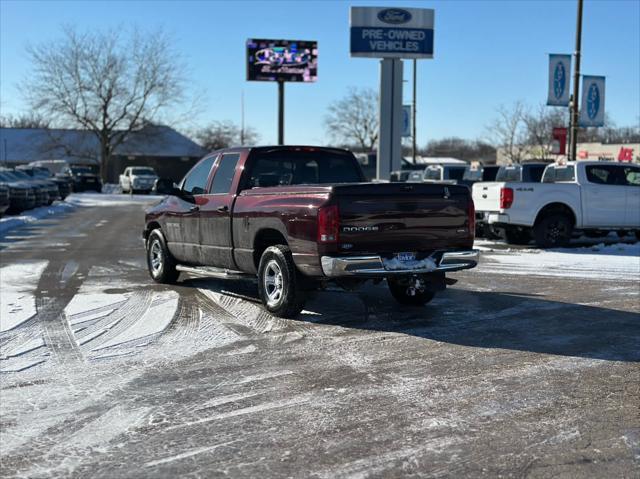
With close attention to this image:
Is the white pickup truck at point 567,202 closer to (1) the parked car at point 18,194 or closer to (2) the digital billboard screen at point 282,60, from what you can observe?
(1) the parked car at point 18,194

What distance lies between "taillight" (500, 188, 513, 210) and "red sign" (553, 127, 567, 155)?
10.4m

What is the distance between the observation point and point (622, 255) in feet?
45.9

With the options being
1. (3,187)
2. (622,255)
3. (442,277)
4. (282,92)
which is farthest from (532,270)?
(282,92)

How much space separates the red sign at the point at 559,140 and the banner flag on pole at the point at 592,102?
128 centimetres

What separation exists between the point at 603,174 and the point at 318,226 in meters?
10.6

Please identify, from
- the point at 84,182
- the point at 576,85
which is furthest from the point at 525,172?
the point at 84,182

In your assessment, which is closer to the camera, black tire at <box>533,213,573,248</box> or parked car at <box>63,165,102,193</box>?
black tire at <box>533,213,573,248</box>

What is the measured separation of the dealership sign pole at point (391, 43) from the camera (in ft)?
100

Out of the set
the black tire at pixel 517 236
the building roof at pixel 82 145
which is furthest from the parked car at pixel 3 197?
the building roof at pixel 82 145

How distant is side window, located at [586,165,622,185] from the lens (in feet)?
50.8

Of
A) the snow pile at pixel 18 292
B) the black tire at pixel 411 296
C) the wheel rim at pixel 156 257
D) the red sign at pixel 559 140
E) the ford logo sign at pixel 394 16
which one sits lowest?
the snow pile at pixel 18 292

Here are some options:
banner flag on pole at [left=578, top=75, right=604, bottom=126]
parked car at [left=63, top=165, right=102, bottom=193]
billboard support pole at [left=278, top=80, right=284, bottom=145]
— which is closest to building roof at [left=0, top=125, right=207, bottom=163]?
parked car at [left=63, top=165, right=102, bottom=193]

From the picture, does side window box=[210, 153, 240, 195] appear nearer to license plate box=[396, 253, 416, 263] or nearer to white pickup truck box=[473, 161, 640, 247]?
license plate box=[396, 253, 416, 263]

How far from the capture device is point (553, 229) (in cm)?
1537
